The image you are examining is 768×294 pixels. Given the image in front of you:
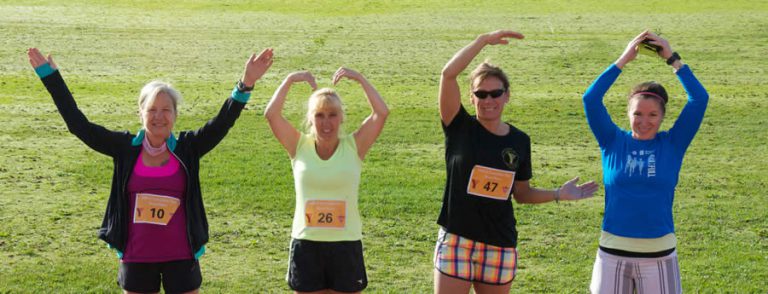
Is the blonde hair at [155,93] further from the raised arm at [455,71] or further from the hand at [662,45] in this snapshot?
the hand at [662,45]

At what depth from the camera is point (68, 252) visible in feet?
27.4

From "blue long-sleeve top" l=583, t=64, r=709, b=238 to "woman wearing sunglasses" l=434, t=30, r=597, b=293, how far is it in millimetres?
451

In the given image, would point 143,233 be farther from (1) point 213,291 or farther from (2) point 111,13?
(2) point 111,13

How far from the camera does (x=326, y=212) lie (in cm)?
503

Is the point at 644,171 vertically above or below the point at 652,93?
below

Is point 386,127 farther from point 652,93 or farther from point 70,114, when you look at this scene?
point 70,114

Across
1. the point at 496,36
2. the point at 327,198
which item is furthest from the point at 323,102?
the point at 496,36

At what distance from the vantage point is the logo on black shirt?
199 inches

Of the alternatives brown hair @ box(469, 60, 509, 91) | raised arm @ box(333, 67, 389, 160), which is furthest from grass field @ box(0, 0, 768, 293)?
brown hair @ box(469, 60, 509, 91)

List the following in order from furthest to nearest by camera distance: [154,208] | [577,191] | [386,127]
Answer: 1. [386,127]
2. [577,191]
3. [154,208]

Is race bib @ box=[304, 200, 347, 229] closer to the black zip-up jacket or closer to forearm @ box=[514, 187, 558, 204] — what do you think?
the black zip-up jacket

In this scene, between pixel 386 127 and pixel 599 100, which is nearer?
pixel 599 100

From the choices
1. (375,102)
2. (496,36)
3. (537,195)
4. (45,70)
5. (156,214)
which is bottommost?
(156,214)

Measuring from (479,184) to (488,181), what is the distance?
0.05 m
